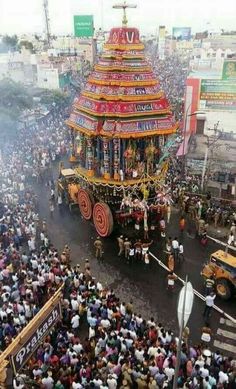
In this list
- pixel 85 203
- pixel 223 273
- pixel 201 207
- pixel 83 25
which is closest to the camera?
pixel 223 273

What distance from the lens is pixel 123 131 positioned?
51.5 feet

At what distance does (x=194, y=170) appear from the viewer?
22.0m

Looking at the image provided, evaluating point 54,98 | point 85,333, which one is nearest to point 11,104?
point 54,98

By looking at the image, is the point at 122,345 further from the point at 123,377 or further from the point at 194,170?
the point at 194,170

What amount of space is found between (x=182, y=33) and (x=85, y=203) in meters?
87.9

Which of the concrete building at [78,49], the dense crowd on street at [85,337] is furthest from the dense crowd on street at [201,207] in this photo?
the concrete building at [78,49]

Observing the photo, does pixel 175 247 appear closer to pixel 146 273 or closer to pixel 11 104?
pixel 146 273

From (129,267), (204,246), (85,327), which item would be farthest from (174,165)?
(85,327)

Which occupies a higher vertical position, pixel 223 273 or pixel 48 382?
pixel 48 382

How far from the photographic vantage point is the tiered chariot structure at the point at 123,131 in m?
16.0

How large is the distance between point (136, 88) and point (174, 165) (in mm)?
8257

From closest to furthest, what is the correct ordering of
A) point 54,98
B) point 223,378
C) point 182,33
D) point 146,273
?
point 223,378 → point 146,273 → point 54,98 → point 182,33

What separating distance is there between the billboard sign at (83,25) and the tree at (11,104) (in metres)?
15.6

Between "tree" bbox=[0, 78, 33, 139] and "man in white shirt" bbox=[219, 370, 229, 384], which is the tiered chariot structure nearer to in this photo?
"man in white shirt" bbox=[219, 370, 229, 384]
